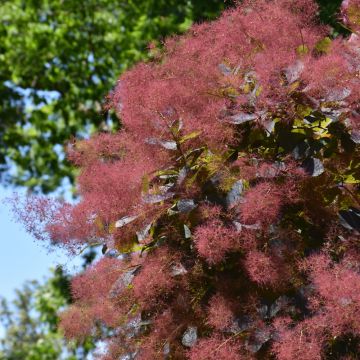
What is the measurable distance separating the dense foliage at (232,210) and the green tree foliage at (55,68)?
5258mm

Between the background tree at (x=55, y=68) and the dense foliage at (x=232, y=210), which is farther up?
the dense foliage at (x=232, y=210)

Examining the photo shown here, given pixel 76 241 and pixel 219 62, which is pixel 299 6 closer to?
pixel 219 62

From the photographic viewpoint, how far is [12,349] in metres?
15.3

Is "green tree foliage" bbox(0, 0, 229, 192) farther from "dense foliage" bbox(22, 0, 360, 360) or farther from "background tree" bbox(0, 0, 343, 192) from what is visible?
"dense foliage" bbox(22, 0, 360, 360)

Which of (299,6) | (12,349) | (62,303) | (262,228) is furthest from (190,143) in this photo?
(12,349)

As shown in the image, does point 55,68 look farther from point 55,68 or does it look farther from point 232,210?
point 232,210

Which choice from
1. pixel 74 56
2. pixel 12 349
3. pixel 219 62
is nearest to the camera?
pixel 219 62

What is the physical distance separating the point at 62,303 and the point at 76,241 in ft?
16.4

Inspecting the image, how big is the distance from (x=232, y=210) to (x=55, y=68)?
246 inches

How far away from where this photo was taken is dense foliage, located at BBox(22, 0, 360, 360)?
1.59m

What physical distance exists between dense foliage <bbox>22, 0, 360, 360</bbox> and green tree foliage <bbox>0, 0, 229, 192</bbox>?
5258 millimetres

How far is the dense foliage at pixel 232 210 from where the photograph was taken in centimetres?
159

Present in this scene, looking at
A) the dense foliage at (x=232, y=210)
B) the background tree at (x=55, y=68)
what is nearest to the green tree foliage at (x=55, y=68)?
the background tree at (x=55, y=68)

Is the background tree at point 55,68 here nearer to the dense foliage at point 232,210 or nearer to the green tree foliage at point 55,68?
the green tree foliage at point 55,68
